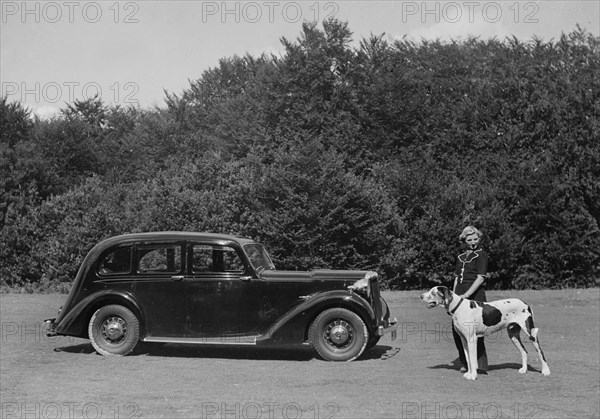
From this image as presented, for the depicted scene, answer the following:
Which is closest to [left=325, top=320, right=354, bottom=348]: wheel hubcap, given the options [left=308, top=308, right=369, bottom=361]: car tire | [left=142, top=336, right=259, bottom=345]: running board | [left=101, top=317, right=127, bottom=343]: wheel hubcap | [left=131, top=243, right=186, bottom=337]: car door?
[left=308, top=308, right=369, bottom=361]: car tire

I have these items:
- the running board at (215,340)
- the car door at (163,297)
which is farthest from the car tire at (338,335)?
the car door at (163,297)

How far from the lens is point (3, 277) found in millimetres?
35812

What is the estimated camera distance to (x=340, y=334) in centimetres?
1342

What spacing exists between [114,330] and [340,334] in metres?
3.63

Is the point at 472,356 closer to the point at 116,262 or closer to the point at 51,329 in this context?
the point at 116,262

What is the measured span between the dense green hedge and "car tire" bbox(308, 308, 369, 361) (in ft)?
60.3

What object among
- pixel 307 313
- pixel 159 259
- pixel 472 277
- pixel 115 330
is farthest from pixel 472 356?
pixel 115 330

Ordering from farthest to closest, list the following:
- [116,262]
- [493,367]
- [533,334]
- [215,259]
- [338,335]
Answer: [116,262] < [215,259] < [338,335] < [493,367] < [533,334]

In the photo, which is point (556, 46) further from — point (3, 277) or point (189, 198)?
point (3, 277)

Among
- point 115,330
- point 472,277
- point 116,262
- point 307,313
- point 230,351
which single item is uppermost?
point 116,262

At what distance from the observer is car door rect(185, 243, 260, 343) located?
13.7 metres

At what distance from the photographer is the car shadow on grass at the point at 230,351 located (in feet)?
45.8

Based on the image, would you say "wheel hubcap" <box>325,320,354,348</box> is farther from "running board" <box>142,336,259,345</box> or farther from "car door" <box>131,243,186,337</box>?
"car door" <box>131,243,186,337</box>

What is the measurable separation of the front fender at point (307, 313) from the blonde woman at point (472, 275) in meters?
1.65
